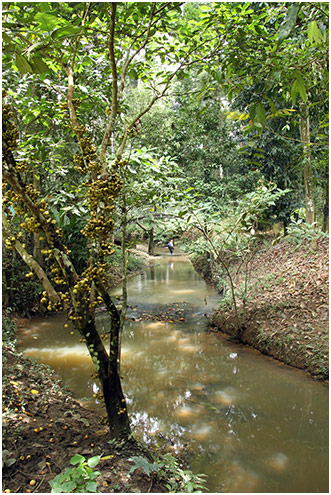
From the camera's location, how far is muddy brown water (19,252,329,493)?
2418 mm

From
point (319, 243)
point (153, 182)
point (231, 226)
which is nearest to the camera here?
point (153, 182)

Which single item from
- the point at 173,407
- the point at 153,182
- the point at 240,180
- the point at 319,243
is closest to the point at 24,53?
the point at 153,182

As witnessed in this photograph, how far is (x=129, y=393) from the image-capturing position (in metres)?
3.52

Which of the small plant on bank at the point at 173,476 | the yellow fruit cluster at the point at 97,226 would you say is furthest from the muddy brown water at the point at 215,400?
the yellow fruit cluster at the point at 97,226

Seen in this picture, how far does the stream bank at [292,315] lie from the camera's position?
154 inches

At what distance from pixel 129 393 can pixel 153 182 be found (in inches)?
91.4

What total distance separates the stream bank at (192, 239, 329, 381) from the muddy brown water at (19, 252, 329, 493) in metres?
0.20

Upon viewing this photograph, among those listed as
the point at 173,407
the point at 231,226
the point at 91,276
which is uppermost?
the point at 231,226

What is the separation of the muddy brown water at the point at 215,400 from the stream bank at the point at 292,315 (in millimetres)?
195

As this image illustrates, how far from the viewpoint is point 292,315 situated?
4520 mm

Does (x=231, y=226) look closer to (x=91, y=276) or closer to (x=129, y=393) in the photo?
(x=129, y=393)

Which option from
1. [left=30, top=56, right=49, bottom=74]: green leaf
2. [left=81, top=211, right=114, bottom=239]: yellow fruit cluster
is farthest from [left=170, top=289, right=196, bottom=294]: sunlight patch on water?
[left=30, top=56, right=49, bottom=74]: green leaf

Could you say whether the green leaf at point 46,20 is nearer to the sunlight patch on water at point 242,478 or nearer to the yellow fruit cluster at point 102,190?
the yellow fruit cluster at point 102,190

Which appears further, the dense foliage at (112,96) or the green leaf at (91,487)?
the dense foliage at (112,96)
